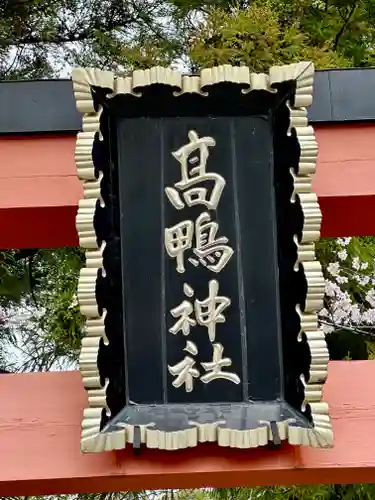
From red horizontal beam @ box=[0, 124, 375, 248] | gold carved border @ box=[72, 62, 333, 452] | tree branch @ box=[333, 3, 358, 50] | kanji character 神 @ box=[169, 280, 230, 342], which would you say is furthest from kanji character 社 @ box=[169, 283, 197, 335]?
tree branch @ box=[333, 3, 358, 50]

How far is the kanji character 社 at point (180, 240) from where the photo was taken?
177 cm

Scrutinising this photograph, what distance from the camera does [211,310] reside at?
68.9 inches

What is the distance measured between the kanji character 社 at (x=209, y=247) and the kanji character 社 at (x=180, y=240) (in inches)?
0.7

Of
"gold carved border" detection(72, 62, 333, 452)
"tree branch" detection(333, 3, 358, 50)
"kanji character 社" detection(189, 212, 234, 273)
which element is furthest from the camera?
"tree branch" detection(333, 3, 358, 50)

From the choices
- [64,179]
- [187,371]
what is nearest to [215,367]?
[187,371]

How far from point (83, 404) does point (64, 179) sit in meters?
0.67

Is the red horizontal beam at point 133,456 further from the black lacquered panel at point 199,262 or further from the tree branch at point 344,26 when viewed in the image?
the tree branch at point 344,26

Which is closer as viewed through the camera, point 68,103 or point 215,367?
point 215,367

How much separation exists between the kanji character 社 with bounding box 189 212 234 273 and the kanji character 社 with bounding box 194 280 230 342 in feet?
0.18

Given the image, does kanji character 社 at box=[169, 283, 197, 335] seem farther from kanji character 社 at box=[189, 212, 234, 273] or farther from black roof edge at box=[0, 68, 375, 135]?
black roof edge at box=[0, 68, 375, 135]

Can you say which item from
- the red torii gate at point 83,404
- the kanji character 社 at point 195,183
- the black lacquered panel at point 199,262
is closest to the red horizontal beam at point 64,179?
the red torii gate at point 83,404

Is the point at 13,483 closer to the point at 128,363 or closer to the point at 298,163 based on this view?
the point at 128,363

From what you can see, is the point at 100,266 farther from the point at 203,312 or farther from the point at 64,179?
the point at 64,179

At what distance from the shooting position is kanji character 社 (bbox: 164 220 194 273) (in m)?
1.77
